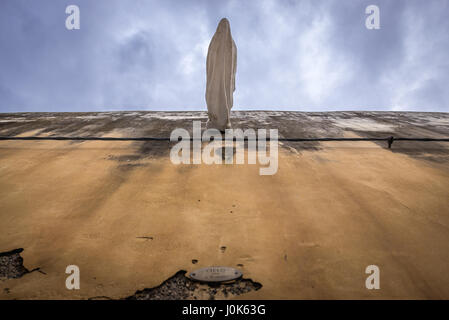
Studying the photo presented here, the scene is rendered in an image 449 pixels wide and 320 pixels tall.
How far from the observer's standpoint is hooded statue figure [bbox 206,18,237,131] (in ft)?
15.9

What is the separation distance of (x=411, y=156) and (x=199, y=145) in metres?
4.21

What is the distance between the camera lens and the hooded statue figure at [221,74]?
4832 mm

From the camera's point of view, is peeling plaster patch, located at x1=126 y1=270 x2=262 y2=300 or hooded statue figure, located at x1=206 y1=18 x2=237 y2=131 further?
hooded statue figure, located at x1=206 y1=18 x2=237 y2=131

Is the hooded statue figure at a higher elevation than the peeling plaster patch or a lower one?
higher

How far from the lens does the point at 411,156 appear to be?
4.26m

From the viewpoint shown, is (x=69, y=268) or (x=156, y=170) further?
(x=156, y=170)

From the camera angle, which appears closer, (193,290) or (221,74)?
(193,290)

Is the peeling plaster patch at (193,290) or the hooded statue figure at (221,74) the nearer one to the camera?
the peeling plaster patch at (193,290)

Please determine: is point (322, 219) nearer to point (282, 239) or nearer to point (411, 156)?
point (282, 239)

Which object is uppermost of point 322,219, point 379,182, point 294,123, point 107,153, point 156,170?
point 294,123

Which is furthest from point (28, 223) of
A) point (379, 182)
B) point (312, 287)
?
point (379, 182)

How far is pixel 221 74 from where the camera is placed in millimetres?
4941

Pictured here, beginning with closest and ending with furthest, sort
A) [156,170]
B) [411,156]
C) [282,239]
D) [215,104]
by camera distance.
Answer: [282,239], [156,170], [411,156], [215,104]

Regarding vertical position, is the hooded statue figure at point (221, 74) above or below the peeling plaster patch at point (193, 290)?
above
